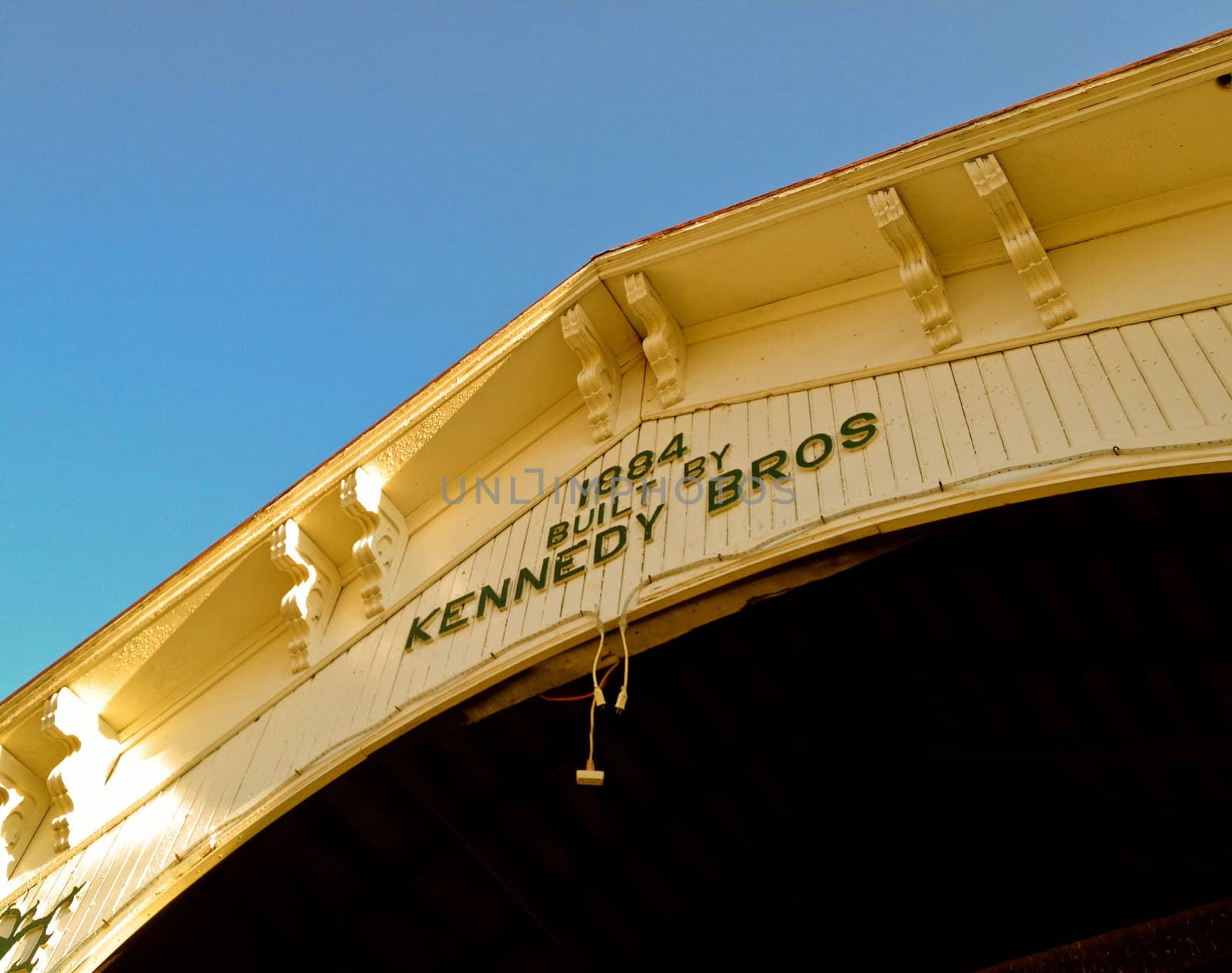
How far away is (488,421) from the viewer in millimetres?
7125

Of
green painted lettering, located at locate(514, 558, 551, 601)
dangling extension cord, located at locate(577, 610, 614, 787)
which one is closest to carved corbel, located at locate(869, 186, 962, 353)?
dangling extension cord, located at locate(577, 610, 614, 787)

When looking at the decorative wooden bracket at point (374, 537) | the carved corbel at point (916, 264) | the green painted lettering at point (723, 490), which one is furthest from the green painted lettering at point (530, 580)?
the carved corbel at point (916, 264)

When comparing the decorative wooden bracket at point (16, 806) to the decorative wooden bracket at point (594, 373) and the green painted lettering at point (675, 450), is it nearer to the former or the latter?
the decorative wooden bracket at point (594, 373)

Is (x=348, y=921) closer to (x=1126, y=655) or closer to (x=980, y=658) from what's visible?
(x=980, y=658)

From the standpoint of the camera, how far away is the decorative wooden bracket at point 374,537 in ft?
21.9

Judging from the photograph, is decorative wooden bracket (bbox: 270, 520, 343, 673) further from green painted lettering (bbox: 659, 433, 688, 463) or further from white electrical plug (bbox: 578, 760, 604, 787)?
white electrical plug (bbox: 578, 760, 604, 787)

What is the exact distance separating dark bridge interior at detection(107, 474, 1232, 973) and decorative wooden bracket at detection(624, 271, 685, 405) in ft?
4.68

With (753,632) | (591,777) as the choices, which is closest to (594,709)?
(591,777)

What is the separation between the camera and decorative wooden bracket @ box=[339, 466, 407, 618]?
6.66 metres

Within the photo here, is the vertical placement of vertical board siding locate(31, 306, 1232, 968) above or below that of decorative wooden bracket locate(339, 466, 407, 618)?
below

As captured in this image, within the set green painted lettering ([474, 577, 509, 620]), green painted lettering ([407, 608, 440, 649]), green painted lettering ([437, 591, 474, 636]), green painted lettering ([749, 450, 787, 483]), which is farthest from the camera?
green painted lettering ([407, 608, 440, 649])

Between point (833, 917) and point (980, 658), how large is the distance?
101 inches

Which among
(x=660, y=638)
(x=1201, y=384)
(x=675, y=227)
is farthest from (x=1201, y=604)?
(x=675, y=227)

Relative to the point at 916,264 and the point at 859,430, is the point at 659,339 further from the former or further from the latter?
the point at 859,430
